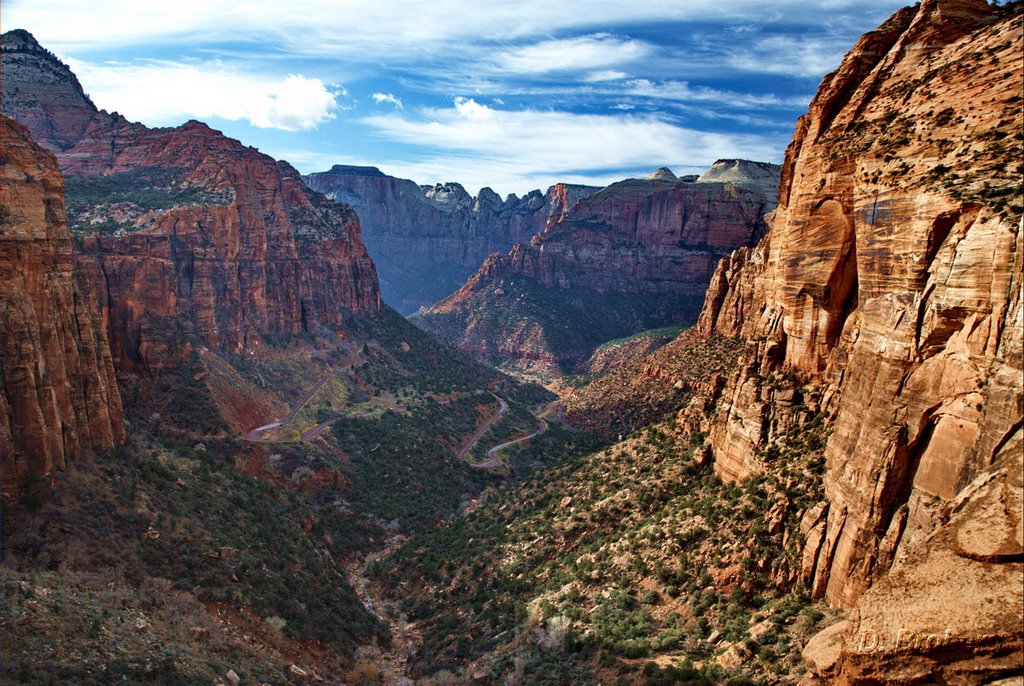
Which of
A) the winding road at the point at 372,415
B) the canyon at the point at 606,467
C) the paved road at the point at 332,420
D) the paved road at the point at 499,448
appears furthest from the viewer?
the paved road at the point at 499,448

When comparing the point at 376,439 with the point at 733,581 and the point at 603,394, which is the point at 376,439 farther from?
the point at 733,581

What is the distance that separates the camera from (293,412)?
75.1 metres

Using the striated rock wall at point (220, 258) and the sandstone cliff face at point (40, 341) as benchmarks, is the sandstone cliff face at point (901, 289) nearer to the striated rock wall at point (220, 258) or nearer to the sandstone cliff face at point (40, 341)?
the sandstone cliff face at point (40, 341)

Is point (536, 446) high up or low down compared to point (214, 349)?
down

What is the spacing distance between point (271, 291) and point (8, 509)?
195 feet

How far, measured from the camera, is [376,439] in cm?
7419

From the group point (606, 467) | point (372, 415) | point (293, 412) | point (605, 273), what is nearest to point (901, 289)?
point (606, 467)

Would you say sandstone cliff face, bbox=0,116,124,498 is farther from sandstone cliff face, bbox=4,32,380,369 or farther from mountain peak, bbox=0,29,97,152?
mountain peak, bbox=0,29,97,152

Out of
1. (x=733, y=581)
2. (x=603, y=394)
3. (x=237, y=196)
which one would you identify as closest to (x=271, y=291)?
(x=237, y=196)

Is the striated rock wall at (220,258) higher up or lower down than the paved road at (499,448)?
higher up

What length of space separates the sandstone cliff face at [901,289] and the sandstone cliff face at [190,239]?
56.9 metres

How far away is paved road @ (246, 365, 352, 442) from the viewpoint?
6594 centimetres

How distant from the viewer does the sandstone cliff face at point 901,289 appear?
18.3 metres

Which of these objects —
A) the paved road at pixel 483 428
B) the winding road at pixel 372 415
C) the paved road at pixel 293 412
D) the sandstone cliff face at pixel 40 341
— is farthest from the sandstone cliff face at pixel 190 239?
the paved road at pixel 483 428
